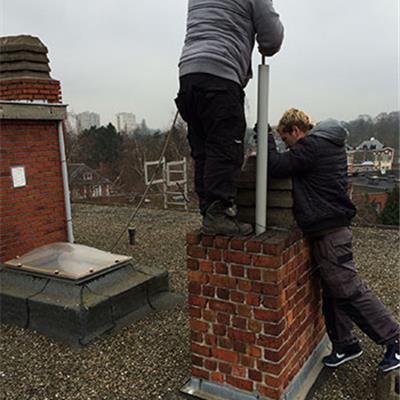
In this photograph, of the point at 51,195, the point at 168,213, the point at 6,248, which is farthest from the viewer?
the point at 168,213

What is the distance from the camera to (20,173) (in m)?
6.08

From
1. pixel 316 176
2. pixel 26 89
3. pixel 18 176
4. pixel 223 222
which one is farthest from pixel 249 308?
pixel 26 89

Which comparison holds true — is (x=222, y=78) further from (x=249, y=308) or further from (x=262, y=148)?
(x=249, y=308)

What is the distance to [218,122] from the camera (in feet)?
8.11

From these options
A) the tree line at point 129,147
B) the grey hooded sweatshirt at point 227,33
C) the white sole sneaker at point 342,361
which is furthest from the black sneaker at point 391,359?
the tree line at point 129,147

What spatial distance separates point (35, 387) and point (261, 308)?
206 cm

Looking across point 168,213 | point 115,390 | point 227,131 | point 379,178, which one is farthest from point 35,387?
point 379,178

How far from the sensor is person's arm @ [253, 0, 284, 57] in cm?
245

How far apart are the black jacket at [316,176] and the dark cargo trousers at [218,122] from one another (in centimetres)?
32

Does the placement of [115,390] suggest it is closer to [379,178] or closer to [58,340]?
[58,340]

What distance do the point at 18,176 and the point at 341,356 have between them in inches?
200

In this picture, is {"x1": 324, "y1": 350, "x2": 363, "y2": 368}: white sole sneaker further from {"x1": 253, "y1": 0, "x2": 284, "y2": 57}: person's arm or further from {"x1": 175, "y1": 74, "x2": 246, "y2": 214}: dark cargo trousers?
{"x1": 253, "y1": 0, "x2": 284, "y2": 57}: person's arm

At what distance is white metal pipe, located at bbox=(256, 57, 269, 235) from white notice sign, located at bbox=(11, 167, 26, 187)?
180 inches

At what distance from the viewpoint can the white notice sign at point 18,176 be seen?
5969mm
